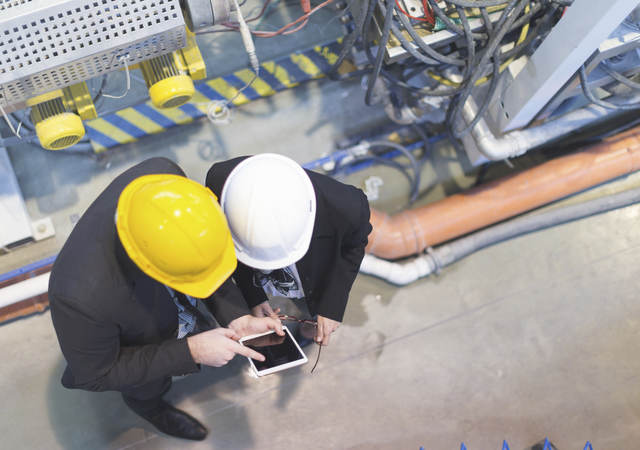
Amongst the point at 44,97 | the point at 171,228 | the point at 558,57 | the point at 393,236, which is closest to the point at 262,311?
the point at 171,228

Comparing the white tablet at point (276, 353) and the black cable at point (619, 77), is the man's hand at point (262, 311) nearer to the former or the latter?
the white tablet at point (276, 353)

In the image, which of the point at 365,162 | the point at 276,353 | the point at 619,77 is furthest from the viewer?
the point at 365,162

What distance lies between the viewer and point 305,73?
3309mm

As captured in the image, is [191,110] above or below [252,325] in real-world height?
above

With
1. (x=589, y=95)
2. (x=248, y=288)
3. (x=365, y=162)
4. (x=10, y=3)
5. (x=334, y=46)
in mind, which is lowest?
(x=365, y=162)

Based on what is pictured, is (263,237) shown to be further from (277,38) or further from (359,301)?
(277,38)

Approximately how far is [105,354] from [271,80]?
2.07 meters

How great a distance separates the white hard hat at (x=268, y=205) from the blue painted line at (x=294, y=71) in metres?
1.61

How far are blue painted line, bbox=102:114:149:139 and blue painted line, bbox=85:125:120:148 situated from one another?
0.36 ft

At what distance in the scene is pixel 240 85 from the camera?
10.4 feet

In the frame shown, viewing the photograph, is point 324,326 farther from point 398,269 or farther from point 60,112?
point 60,112

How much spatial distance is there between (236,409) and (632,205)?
280cm

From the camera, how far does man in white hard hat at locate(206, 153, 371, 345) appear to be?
5.61 feet

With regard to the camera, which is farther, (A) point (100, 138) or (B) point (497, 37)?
(A) point (100, 138)
